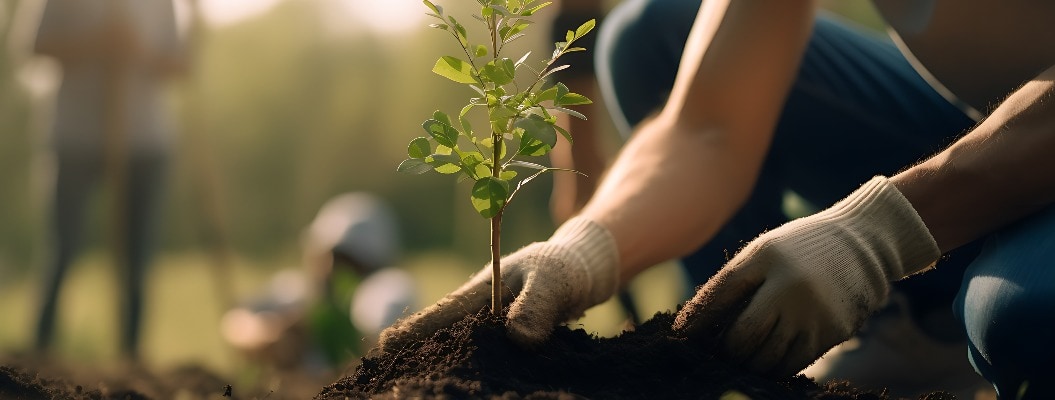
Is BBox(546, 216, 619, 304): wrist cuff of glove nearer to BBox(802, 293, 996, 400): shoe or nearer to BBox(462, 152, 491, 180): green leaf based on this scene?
BBox(462, 152, 491, 180): green leaf

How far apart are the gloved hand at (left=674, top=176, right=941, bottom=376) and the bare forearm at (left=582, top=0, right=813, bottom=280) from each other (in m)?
0.31

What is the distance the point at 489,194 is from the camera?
1275mm

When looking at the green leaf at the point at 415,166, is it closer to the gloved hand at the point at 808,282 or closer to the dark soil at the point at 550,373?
the dark soil at the point at 550,373

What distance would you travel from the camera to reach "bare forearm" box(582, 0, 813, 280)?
5.75 ft

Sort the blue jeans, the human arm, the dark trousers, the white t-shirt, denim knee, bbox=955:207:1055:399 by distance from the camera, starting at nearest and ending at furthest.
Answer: denim knee, bbox=955:207:1055:399
the human arm
the blue jeans
the white t-shirt
the dark trousers

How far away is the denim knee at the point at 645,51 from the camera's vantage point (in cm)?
247

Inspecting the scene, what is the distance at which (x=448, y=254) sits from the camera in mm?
10742

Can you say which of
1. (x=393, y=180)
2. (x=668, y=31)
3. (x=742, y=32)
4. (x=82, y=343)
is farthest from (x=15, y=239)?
(x=742, y=32)

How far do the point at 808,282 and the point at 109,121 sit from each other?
3.19 m

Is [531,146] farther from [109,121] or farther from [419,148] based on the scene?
[109,121]

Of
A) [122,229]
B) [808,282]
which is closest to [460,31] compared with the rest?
[808,282]

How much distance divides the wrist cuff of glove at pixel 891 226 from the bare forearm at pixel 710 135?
13.4 inches

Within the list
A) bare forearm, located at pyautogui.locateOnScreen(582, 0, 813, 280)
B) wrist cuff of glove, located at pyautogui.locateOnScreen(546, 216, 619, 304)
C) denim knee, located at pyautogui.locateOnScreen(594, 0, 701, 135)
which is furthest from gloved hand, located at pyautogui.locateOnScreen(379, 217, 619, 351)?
denim knee, located at pyautogui.locateOnScreen(594, 0, 701, 135)

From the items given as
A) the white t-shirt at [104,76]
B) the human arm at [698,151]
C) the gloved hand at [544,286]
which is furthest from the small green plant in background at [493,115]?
the white t-shirt at [104,76]
